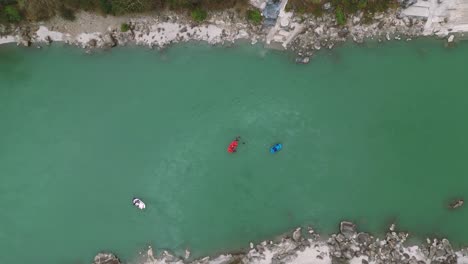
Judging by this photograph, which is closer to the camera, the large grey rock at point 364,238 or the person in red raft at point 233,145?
the large grey rock at point 364,238

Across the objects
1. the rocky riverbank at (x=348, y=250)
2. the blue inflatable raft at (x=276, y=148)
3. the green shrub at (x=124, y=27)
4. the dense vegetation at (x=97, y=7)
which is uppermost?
the dense vegetation at (x=97, y=7)

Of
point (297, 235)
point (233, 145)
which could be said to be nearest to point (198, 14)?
point (233, 145)

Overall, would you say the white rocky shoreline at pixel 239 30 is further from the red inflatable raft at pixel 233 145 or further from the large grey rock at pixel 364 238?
the large grey rock at pixel 364 238

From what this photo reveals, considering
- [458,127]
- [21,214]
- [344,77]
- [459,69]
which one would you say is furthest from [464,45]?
[21,214]

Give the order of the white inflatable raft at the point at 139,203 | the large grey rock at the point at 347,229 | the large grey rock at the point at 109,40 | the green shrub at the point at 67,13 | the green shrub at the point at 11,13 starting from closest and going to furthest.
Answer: the large grey rock at the point at 347,229, the green shrub at the point at 11,13, the green shrub at the point at 67,13, the white inflatable raft at the point at 139,203, the large grey rock at the point at 109,40

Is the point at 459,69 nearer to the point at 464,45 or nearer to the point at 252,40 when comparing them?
the point at 464,45

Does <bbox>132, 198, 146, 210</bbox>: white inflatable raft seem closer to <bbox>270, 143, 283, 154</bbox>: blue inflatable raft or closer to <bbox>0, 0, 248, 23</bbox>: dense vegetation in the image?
<bbox>270, 143, 283, 154</bbox>: blue inflatable raft

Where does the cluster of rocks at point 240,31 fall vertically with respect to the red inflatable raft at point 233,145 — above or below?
above

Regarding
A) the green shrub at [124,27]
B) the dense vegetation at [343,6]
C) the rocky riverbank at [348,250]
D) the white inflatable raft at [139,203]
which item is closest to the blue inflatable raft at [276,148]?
the rocky riverbank at [348,250]
